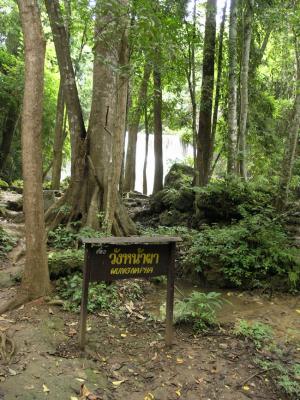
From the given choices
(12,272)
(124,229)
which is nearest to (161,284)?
(124,229)

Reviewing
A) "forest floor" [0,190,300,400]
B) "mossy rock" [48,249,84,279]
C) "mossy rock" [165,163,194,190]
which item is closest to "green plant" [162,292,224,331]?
"forest floor" [0,190,300,400]

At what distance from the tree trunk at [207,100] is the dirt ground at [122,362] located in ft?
24.7

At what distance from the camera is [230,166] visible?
1145 centimetres

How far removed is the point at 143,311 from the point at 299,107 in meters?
6.40

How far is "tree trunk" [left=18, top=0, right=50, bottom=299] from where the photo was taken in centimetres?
495

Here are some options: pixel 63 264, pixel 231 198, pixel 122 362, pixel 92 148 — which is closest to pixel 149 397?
pixel 122 362

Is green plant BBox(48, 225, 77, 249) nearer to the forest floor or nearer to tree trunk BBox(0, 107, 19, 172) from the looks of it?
the forest floor

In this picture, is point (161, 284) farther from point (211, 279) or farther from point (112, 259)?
point (112, 259)

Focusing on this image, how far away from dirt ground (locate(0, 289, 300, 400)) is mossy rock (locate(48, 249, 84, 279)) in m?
0.84

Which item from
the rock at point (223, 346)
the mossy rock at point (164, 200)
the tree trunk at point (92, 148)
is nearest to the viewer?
the rock at point (223, 346)

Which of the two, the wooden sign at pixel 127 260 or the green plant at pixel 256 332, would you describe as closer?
the wooden sign at pixel 127 260

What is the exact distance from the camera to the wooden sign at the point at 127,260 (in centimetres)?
463

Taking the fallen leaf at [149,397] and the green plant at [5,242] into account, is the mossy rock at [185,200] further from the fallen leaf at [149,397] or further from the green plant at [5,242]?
the fallen leaf at [149,397]

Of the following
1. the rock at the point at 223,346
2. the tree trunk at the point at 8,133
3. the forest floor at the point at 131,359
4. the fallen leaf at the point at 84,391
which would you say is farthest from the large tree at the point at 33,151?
the tree trunk at the point at 8,133
